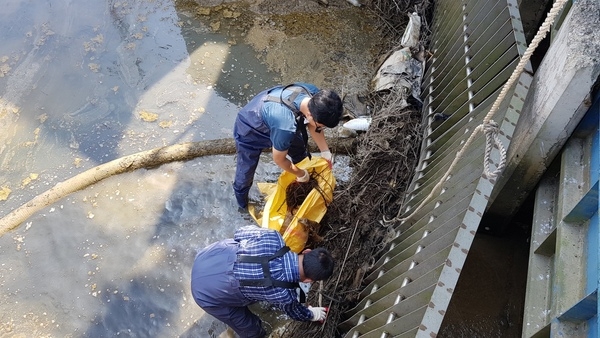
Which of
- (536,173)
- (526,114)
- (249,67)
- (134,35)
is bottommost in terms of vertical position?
(134,35)

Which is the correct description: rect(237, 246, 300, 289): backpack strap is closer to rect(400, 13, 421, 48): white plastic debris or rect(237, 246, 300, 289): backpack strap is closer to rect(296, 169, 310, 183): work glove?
rect(296, 169, 310, 183): work glove

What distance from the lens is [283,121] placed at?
3520 mm

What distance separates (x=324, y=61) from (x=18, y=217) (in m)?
3.61

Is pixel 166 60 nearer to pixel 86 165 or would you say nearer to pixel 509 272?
pixel 86 165

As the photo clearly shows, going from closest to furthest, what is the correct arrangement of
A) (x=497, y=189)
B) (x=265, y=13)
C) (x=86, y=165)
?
(x=497, y=189), (x=86, y=165), (x=265, y=13)

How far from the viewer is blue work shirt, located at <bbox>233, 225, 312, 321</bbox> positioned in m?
3.10

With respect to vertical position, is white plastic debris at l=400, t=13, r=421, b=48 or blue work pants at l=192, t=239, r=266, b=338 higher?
white plastic debris at l=400, t=13, r=421, b=48

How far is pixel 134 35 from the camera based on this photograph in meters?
5.85

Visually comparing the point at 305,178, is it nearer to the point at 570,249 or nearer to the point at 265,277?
the point at 265,277

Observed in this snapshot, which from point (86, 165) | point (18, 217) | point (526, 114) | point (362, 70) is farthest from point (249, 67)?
point (526, 114)

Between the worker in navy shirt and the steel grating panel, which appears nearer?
the steel grating panel

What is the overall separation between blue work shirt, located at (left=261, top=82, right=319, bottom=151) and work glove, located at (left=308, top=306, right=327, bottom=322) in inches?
48.2

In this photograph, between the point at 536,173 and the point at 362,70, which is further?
the point at 362,70

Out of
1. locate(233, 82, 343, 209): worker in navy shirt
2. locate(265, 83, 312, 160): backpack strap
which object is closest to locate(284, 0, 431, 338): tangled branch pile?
locate(233, 82, 343, 209): worker in navy shirt
